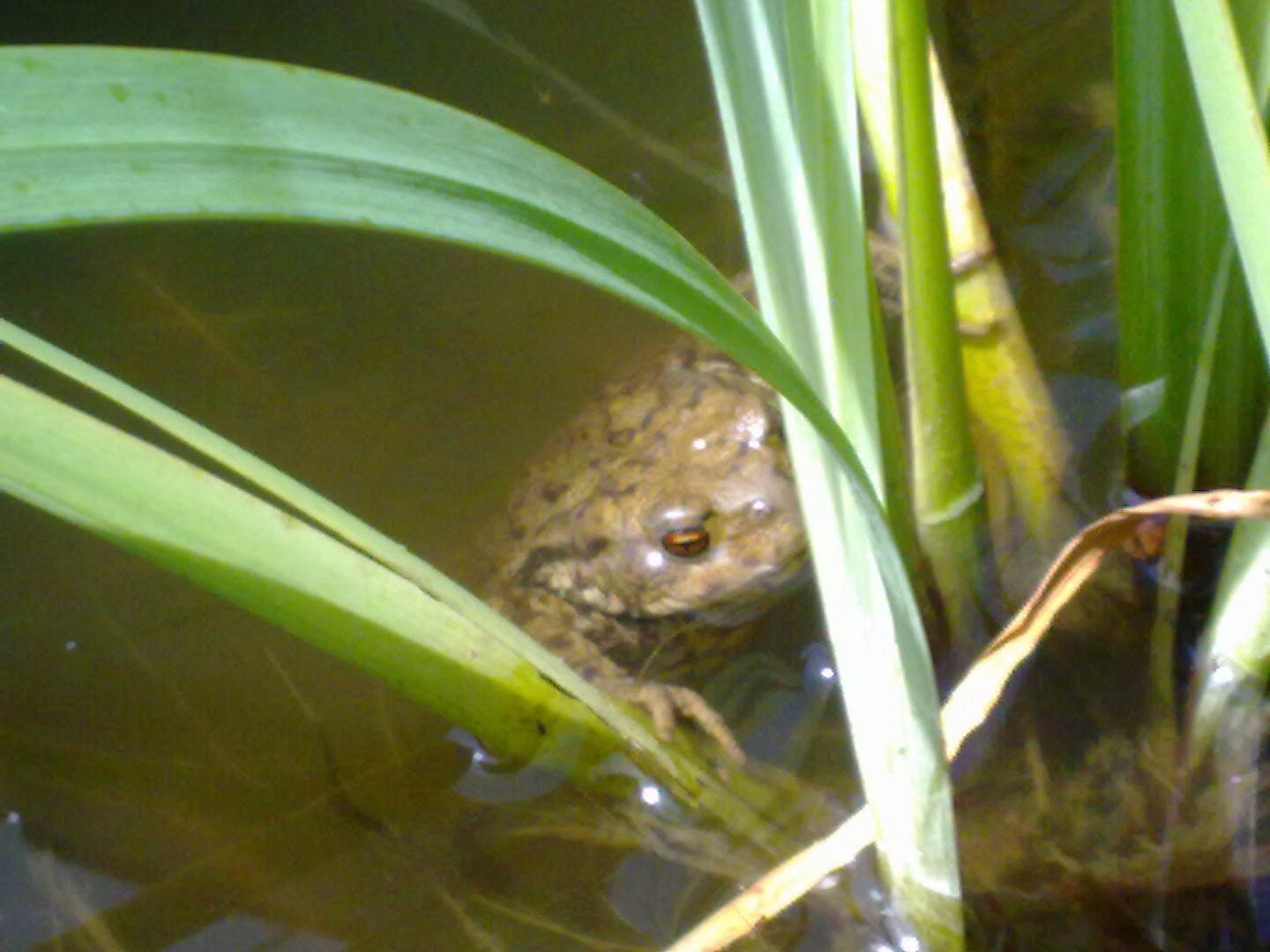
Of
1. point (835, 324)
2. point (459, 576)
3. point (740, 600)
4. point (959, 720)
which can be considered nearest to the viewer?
point (835, 324)

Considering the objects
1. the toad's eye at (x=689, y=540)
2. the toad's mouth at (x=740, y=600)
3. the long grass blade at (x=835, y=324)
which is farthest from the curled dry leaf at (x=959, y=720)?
the toad's eye at (x=689, y=540)

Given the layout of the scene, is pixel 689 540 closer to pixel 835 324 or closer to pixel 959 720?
pixel 959 720

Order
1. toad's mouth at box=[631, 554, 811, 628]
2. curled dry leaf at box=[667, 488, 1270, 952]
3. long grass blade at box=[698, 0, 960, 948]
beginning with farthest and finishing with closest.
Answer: toad's mouth at box=[631, 554, 811, 628]
curled dry leaf at box=[667, 488, 1270, 952]
long grass blade at box=[698, 0, 960, 948]

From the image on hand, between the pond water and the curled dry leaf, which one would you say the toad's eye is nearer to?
the pond water

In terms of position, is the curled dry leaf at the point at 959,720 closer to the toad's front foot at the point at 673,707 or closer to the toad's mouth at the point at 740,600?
the toad's front foot at the point at 673,707

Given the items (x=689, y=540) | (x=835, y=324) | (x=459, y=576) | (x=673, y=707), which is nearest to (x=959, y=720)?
(x=835, y=324)

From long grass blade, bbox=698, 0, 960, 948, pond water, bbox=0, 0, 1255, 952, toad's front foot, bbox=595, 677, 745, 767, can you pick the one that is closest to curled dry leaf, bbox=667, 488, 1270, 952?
long grass blade, bbox=698, 0, 960, 948
